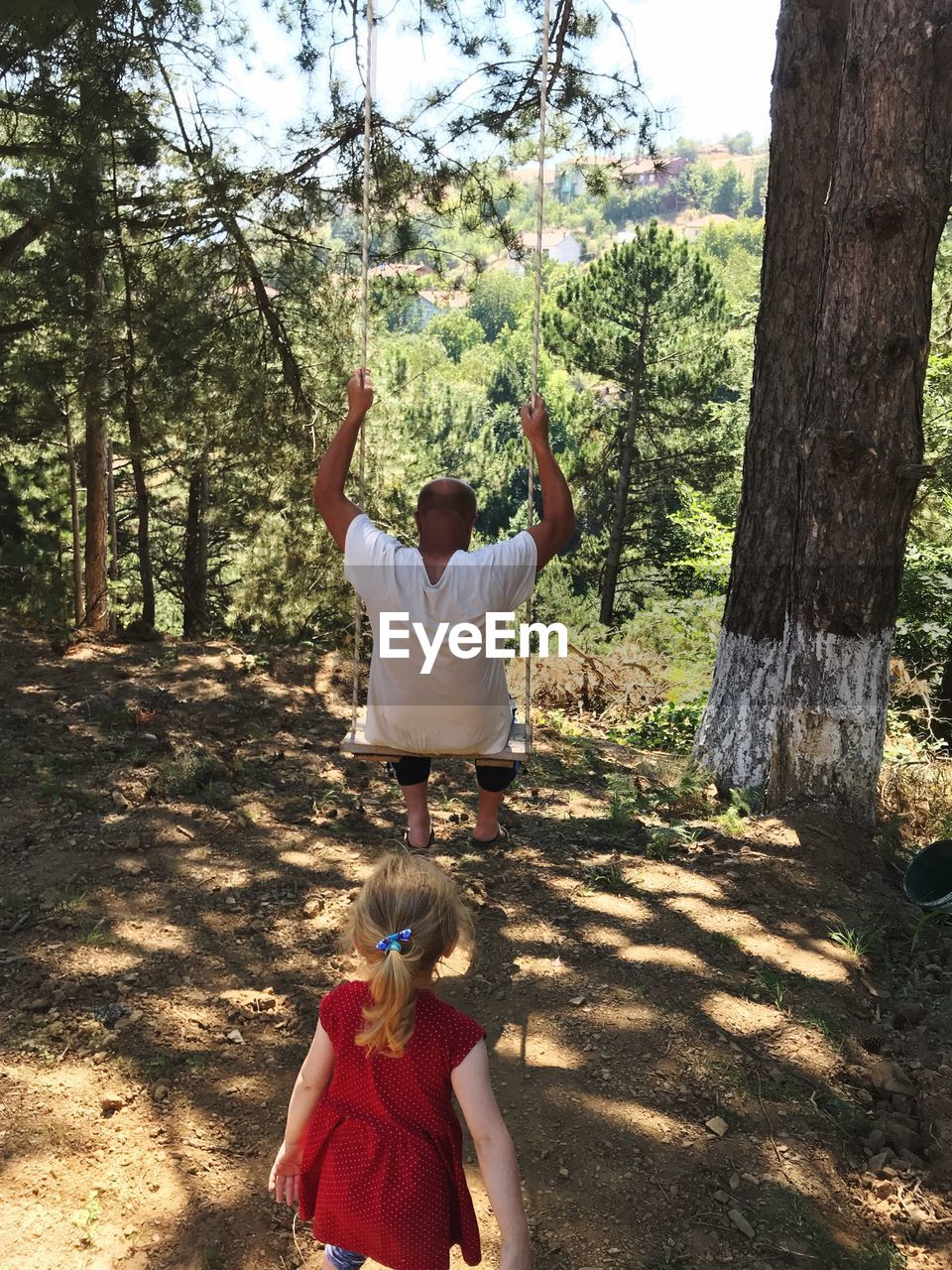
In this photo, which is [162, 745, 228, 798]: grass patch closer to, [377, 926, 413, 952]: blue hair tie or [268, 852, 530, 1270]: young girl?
[268, 852, 530, 1270]: young girl

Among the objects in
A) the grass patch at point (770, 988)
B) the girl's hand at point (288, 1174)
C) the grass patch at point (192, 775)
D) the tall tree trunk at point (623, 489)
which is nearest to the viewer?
the girl's hand at point (288, 1174)

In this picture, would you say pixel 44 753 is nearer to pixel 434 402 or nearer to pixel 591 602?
pixel 591 602

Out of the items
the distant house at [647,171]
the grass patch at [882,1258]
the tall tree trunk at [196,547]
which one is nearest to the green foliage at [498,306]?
the tall tree trunk at [196,547]

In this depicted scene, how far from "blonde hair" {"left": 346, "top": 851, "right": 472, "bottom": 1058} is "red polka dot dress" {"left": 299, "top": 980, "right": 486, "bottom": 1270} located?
1.8 inches

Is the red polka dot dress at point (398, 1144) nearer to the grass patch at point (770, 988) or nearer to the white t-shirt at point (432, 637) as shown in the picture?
the white t-shirt at point (432, 637)

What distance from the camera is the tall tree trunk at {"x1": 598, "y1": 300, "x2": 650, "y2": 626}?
71.1 ft

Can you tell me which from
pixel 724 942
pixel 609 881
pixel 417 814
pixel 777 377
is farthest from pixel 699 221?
pixel 724 942

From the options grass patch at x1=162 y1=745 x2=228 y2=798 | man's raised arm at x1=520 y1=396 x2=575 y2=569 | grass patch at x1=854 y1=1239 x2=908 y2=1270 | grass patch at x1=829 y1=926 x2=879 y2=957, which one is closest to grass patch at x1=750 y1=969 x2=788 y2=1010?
grass patch at x1=829 y1=926 x2=879 y2=957

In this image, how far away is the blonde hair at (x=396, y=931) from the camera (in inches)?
64.6

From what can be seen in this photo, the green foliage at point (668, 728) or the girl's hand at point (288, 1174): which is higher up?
the girl's hand at point (288, 1174)

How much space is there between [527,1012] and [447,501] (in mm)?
1561

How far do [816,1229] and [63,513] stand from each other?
54.0 feet

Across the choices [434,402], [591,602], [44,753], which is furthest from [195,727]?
[434,402]

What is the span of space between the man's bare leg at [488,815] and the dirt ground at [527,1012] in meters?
0.21
